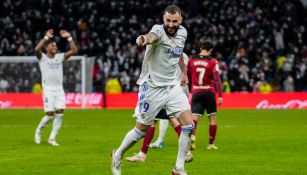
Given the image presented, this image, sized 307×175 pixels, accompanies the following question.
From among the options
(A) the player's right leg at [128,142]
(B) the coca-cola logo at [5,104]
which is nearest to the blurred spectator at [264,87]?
(B) the coca-cola logo at [5,104]

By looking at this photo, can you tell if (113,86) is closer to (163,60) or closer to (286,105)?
(286,105)

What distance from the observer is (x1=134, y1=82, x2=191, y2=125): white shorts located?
1221cm

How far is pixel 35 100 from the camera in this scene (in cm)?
4272

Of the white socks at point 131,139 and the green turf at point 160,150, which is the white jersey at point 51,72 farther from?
the white socks at point 131,139

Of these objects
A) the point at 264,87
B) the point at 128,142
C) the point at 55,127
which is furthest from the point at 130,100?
the point at 128,142

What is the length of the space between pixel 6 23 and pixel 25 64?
20.6 ft

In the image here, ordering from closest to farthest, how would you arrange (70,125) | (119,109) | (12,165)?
(12,165), (70,125), (119,109)

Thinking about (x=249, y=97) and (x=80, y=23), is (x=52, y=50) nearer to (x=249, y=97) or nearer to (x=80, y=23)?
(x=249, y=97)

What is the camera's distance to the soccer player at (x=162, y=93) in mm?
12086

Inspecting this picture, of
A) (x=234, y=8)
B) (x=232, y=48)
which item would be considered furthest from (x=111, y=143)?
(x=234, y=8)

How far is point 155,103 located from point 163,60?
0.70 metres

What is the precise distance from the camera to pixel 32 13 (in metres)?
50.3

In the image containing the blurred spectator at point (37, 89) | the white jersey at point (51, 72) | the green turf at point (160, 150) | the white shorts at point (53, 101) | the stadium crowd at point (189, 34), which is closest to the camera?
the green turf at point (160, 150)

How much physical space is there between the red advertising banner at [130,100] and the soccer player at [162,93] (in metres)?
29.3
